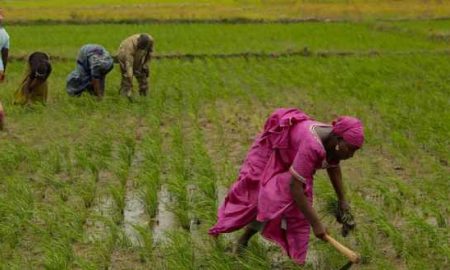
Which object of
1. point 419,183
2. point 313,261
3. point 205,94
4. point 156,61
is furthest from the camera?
point 156,61

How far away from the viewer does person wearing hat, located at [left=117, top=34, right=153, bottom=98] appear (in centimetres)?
814

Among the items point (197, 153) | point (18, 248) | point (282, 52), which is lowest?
point (18, 248)

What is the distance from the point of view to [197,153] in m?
5.70

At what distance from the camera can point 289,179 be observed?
133 inches

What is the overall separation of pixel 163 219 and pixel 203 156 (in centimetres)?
121

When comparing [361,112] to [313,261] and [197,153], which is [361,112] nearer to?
[197,153]

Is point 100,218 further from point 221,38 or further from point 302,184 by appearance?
point 221,38

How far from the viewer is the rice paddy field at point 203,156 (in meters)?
3.85

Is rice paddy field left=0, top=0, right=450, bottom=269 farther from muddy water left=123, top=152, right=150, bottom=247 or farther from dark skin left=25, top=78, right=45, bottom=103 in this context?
dark skin left=25, top=78, right=45, bottom=103

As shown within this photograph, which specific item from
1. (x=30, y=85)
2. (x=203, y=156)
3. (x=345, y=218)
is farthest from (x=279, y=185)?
(x=30, y=85)

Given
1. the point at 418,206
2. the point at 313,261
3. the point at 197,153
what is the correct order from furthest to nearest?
the point at 197,153
the point at 418,206
the point at 313,261

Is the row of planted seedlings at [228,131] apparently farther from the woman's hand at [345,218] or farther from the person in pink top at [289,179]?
the woman's hand at [345,218]

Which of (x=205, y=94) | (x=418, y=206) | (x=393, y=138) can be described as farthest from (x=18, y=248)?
(x=205, y=94)

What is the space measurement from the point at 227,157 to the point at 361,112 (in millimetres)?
2293
